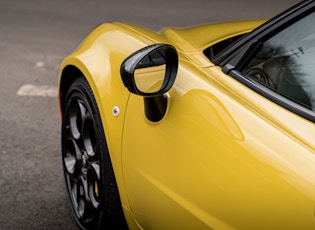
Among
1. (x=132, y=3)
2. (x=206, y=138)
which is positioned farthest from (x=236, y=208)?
(x=132, y=3)

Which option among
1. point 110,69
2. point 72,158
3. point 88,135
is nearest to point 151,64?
point 110,69

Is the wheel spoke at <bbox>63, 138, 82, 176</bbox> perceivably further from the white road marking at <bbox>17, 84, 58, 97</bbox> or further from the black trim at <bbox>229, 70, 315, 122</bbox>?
the white road marking at <bbox>17, 84, 58, 97</bbox>

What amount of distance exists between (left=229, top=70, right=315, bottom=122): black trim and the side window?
3 centimetres

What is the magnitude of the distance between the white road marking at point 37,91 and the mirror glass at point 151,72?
115 inches

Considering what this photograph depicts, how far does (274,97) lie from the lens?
2.37 meters

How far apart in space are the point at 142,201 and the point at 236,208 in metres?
0.65

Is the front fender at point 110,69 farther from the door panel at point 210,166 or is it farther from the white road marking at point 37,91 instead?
the white road marking at point 37,91

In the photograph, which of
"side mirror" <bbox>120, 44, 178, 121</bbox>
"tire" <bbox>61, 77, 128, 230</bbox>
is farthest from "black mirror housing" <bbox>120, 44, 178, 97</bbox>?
"tire" <bbox>61, 77, 128, 230</bbox>

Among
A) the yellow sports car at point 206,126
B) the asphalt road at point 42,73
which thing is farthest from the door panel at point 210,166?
the asphalt road at point 42,73

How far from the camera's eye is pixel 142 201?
2.80 metres

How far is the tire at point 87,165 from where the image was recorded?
3.13 meters

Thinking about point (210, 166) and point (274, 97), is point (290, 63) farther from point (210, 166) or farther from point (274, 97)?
point (210, 166)

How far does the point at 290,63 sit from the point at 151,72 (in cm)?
59

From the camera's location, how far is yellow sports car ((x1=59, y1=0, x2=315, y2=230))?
217 centimetres
